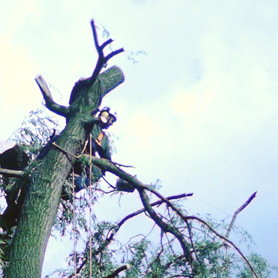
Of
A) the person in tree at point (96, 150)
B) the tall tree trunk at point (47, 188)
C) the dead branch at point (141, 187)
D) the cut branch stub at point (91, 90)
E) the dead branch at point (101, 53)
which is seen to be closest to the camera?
the tall tree trunk at point (47, 188)

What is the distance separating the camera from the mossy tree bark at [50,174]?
11.6 ft

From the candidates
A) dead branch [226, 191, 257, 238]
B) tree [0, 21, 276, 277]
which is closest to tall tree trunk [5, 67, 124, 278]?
tree [0, 21, 276, 277]

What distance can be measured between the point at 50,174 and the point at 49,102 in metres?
0.94

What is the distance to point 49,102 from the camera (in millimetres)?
4578

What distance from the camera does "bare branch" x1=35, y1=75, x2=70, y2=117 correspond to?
4.58 metres

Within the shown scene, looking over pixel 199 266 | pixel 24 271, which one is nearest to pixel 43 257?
pixel 24 271

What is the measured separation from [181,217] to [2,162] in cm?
211

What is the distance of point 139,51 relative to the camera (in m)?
4.02

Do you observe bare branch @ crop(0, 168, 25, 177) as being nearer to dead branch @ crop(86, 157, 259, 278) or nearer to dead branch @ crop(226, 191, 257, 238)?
dead branch @ crop(86, 157, 259, 278)

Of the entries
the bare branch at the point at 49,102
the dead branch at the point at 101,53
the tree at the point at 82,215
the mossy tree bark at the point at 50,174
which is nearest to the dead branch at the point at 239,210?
the tree at the point at 82,215

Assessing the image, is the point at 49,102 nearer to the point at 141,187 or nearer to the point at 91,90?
the point at 91,90

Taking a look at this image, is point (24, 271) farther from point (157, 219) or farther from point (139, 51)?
point (139, 51)

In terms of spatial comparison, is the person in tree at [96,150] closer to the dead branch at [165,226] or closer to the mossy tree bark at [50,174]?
the mossy tree bark at [50,174]

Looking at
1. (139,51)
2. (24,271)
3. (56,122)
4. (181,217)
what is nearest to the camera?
(24,271)
